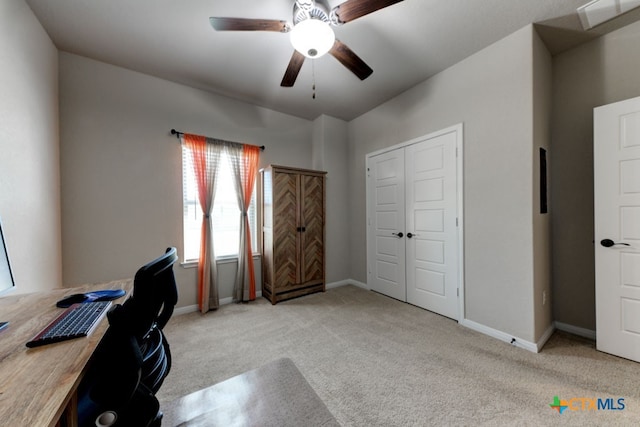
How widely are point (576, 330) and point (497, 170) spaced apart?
5.67ft

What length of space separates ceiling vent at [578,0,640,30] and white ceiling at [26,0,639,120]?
0.06m

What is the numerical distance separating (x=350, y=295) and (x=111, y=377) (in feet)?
9.74

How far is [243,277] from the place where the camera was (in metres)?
3.24

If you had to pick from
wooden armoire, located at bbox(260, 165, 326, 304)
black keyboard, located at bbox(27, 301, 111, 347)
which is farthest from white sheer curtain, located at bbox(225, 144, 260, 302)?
black keyboard, located at bbox(27, 301, 111, 347)

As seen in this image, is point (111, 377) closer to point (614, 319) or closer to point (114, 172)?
point (114, 172)

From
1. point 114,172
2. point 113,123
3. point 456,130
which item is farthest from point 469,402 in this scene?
point 113,123

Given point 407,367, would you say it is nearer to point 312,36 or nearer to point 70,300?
point 70,300

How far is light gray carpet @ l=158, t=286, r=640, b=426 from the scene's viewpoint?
1.46 meters

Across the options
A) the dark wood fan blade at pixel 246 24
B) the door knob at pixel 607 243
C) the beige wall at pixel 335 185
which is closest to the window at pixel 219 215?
the beige wall at pixel 335 185

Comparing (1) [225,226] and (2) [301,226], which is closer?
(1) [225,226]

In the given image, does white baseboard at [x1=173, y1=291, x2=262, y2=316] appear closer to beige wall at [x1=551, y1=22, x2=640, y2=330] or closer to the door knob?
beige wall at [x1=551, y1=22, x2=640, y2=330]

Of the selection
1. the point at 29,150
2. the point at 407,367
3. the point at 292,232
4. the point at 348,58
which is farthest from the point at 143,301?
the point at 292,232

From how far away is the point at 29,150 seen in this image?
182cm

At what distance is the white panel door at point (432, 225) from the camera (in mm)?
2645
